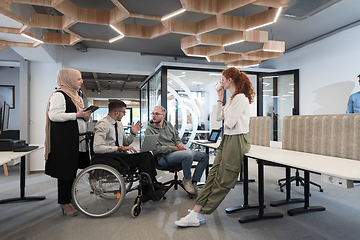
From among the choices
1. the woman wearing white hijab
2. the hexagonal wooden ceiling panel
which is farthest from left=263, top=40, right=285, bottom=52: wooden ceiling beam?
the woman wearing white hijab

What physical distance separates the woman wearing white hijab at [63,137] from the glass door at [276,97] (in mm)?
5440

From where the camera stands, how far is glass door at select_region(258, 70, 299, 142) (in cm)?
646

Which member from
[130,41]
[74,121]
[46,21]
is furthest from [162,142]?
[130,41]

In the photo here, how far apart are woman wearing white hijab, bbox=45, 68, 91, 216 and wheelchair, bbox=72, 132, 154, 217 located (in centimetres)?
13

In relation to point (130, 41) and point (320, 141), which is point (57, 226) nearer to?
point (320, 141)

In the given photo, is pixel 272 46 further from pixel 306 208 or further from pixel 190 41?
pixel 306 208

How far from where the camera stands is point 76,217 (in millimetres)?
2520

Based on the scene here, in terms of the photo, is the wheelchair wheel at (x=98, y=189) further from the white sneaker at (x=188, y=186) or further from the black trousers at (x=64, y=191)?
the white sneaker at (x=188, y=186)

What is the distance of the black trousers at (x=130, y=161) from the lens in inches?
96.8

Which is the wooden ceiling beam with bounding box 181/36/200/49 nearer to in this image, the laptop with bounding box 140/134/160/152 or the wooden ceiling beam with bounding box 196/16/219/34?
the wooden ceiling beam with bounding box 196/16/219/34

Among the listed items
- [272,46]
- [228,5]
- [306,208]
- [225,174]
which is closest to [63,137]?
[225,174]

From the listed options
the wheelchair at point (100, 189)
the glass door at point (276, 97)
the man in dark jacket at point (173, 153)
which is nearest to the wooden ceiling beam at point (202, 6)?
the man in dark jacket at point (173, 153)

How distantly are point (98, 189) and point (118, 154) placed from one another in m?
0.43

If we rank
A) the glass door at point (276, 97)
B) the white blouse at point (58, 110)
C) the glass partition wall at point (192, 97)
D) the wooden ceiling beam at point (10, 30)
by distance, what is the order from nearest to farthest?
the white blouse at point (58, 110) → the wooden ceiling beam at point (10, 30) → the glass partition wall at point (192, 97) → the glass door at point (276, 97)
